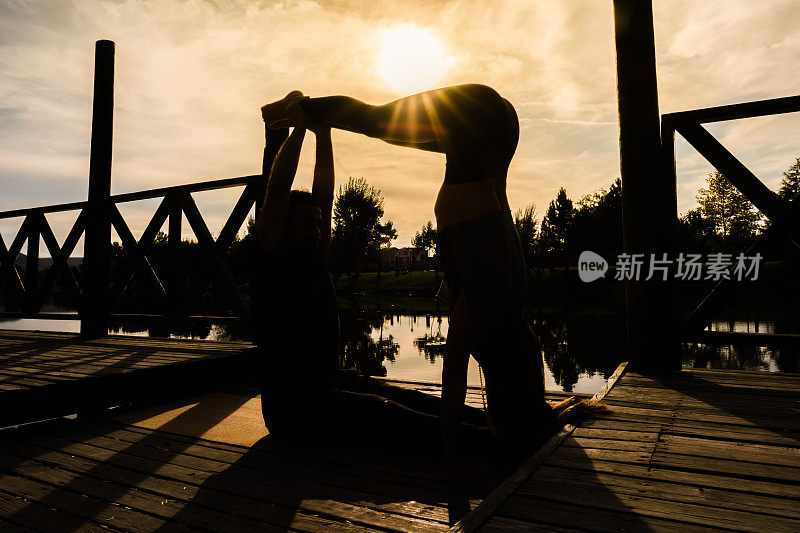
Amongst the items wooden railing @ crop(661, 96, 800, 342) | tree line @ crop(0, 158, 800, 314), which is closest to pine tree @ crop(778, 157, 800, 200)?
tree line @ crop(0, 158, 800, 314)

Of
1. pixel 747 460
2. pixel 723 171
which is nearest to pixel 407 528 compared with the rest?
pixel 747 460

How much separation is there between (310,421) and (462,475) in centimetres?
88

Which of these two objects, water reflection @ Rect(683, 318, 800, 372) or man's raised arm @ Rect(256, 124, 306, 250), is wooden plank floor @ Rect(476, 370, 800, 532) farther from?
water reflection @ Rect(683, 318, 800, 372)

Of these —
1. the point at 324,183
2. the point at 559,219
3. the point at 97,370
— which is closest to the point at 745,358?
the point at 324,183

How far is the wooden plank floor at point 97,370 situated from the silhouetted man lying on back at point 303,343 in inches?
59.1

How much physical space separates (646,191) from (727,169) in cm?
56

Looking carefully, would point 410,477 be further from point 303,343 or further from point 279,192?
point 279,192

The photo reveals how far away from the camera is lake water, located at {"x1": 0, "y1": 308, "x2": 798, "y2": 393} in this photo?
48.7 ft

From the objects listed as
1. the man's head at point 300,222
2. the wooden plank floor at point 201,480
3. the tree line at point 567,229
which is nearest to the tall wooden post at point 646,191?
the wooden plank floor at point 201,480

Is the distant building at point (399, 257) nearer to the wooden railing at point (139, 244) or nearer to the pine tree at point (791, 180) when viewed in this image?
the pine tree at point (791, 180)

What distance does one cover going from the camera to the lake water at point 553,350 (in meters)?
14.8

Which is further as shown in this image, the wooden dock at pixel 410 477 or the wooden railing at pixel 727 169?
the wooden railing at pixel 727 169

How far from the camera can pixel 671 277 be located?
4004 mm

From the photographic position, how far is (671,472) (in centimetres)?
189
